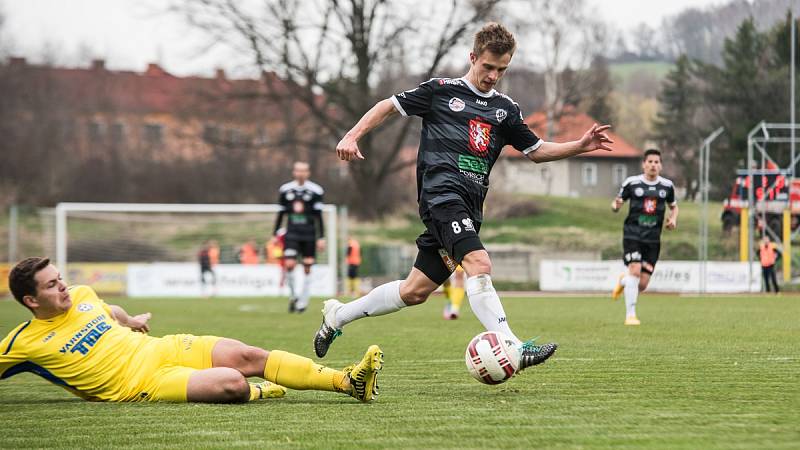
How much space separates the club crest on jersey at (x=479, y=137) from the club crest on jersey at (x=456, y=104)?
116 mm

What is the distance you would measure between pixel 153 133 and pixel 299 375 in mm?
55098

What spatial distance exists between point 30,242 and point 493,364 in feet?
110

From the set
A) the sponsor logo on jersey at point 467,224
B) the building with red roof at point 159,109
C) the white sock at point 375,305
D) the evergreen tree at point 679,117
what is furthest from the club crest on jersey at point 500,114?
the building with red roof at point 159,109

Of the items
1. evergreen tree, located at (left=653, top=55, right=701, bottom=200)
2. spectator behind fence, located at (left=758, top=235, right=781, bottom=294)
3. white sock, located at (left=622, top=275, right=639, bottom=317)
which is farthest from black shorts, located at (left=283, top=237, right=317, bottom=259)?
evergreen tree, located at (left=653, top=55, right=701, bottom=200)

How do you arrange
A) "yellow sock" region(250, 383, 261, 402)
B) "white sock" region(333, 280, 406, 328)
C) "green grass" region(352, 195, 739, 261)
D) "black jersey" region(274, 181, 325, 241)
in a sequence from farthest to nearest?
"green grass" region(352, 195, 739, 261)
"black jersey" region(274, 181, 325, 241)
"white sock" region(333, 280, 406, 328)
"yellow sock" region(250, 383, 261, 402)

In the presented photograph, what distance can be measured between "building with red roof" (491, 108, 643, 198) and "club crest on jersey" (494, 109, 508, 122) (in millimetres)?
33078

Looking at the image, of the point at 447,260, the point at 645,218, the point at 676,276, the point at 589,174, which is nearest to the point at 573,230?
the point at 589,174

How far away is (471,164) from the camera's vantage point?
684cm

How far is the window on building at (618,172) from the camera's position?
41.3m

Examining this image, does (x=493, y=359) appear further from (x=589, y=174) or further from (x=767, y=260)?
(x=589, y=174)

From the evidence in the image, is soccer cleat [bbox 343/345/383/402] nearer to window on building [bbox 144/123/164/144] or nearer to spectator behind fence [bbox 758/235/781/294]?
spectator behind fence [bbox 758/235/781/294]

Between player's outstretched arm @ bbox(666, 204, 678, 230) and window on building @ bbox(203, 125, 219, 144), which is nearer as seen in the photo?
player's outstretched arm @ bbox(666, 204, 678, 230)

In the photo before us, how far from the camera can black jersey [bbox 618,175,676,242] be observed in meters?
13.8

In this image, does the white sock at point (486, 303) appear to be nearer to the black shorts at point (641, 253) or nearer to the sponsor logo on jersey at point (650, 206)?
the black shorts at point (641, 253)
